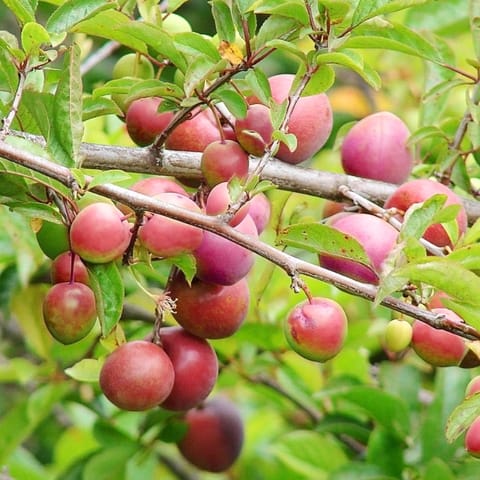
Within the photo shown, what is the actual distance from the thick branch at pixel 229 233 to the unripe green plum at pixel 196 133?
24cm

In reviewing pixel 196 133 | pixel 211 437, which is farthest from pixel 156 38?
pixel 211 437

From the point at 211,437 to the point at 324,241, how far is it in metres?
0.70

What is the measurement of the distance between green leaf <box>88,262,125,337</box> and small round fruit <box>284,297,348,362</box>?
163mm

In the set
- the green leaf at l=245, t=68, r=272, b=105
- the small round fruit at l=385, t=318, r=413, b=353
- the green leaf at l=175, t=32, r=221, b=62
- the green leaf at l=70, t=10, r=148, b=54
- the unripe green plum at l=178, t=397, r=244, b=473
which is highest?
the green leaf at l=175, t=32, r=221, b=62

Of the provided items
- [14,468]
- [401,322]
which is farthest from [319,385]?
[401,322]

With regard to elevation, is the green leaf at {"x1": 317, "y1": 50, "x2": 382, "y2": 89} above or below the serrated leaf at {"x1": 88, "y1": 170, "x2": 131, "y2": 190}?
above

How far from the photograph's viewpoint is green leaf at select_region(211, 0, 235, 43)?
43.2 inches

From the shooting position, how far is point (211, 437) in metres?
1.65

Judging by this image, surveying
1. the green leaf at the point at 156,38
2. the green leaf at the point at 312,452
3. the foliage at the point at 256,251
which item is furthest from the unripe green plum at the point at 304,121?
the green leaf at the point at 312,452

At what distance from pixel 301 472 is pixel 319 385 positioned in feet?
0.66

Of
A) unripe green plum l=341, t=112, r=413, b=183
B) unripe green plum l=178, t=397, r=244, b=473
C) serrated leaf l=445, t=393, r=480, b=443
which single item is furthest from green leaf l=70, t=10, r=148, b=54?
unripe green plum l=178, t=397, r=244, b=473

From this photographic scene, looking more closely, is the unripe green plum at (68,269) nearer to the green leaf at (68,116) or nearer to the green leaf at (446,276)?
the green leaf at (68,116)

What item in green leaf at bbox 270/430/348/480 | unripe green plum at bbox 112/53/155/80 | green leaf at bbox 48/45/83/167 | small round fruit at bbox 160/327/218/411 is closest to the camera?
green leaf at bbox 48/45/83/167

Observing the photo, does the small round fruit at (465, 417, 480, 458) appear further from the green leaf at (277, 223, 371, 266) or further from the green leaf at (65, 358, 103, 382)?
the green leaf at (65, 358, 103, 382)
